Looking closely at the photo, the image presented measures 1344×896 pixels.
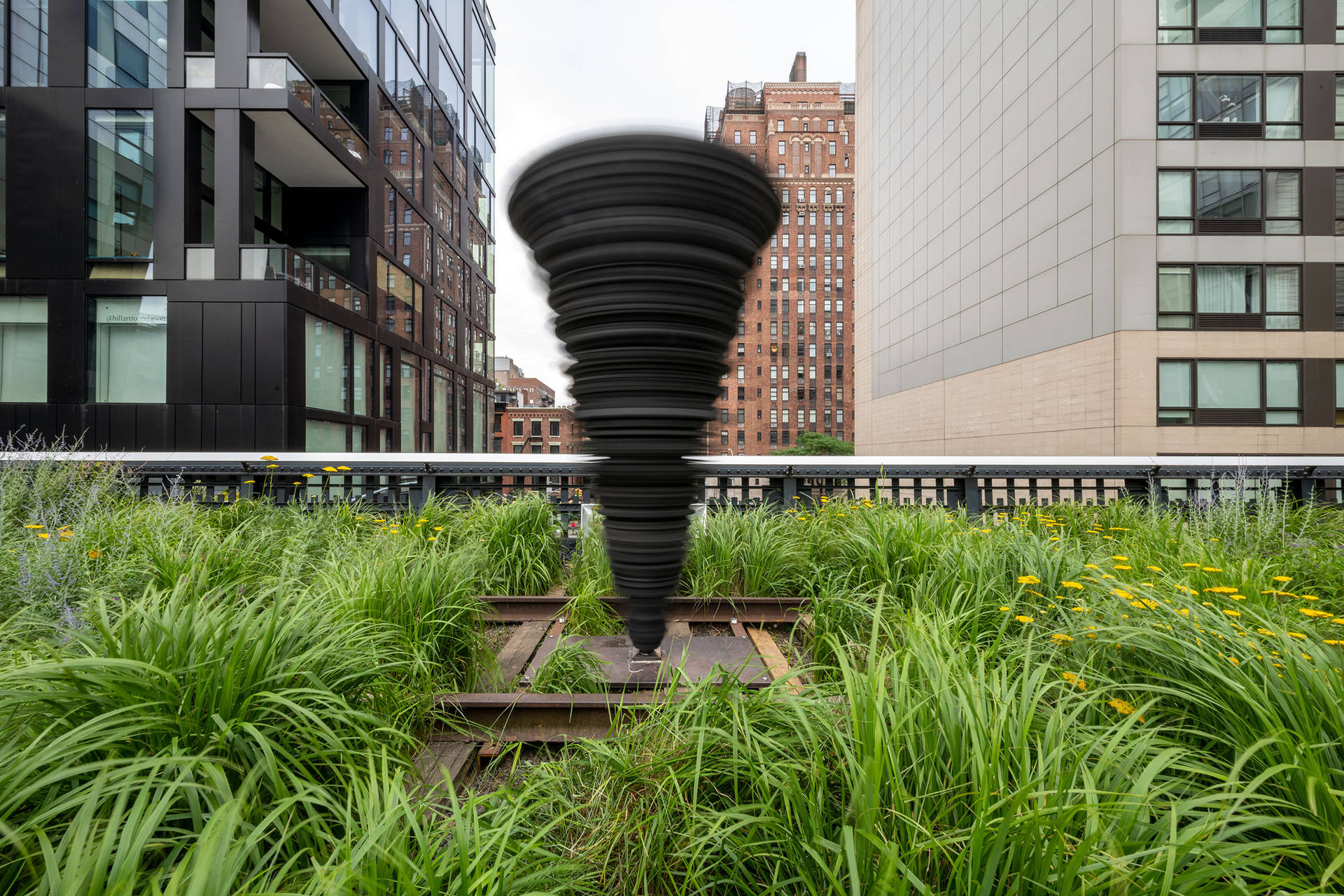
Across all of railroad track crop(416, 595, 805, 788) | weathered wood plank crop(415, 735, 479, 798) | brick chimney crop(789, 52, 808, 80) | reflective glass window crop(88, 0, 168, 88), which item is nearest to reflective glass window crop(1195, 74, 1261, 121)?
railroad track crop(416, 595, 805, 788)

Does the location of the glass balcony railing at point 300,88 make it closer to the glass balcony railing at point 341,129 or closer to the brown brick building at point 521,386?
the glass balcony railing at point 341,129

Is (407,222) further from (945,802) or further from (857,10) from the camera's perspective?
(857,10)

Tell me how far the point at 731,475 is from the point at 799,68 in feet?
313

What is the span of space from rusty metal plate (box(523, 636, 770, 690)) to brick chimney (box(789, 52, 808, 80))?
9654cm

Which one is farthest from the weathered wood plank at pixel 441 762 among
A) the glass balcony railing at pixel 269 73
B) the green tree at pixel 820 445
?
the green tree at pixel 820 445

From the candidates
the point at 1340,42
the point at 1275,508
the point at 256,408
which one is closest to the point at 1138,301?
the point at 1340,42

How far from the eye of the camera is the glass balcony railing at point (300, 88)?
1229 cm

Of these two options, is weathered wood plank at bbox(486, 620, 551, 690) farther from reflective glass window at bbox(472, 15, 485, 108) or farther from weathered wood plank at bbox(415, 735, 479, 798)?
reflective glass window at bbox(472, 15, 485, 108)

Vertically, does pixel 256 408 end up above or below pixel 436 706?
above

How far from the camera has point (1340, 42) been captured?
14914 millimetres

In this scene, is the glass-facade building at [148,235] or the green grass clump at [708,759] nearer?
the green grass clump at [708,759]

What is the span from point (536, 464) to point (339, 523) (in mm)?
1871

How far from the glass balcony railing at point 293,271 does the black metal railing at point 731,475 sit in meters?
7.39

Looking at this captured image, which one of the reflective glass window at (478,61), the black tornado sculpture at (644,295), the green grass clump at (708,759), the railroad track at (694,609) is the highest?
the reflective glass window at (478,61)
